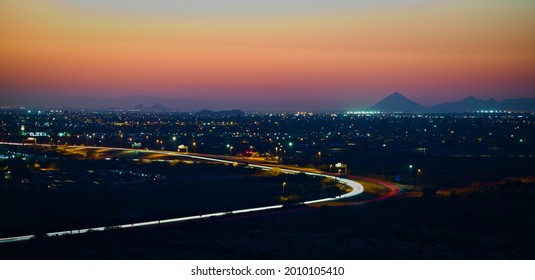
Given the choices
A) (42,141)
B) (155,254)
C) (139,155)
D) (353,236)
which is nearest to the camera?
(155,254)

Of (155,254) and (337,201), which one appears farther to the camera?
(337,201)

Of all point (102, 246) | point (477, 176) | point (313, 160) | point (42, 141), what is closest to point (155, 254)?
point (102, 246)

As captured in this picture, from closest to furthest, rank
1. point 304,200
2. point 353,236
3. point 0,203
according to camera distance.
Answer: point 353,236 → point 0,203 → point 304,200

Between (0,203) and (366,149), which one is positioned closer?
(0,203)

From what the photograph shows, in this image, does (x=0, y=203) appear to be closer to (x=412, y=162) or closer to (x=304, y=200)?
(x=304, y=200)

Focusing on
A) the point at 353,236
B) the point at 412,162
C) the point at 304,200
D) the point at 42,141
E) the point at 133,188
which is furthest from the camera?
the point at 42,141

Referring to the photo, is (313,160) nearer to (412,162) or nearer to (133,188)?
(412,162)

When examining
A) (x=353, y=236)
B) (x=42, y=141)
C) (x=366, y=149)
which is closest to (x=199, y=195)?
(x=353, y=236)

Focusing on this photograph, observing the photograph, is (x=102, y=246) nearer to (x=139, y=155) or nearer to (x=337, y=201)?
(x=337, y=201)

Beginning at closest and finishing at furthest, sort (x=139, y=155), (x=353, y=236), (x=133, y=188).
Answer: (x=353, y=236), (x=133, y=188), (x=139, y=155)
